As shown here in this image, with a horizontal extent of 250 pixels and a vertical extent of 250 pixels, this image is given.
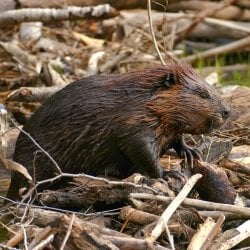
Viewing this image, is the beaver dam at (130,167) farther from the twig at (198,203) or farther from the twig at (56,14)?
the twig at (56,14)

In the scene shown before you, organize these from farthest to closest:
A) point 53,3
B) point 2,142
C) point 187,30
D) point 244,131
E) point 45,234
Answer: point 187,30, point 53,3, point 244,131, point 2,142, point 45,234

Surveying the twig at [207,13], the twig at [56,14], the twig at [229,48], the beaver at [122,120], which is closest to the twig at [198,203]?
the beaver at [122,120]

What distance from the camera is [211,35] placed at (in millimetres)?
9008

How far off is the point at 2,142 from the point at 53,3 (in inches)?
86.6

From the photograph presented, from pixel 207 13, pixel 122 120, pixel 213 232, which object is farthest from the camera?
pixel 207 13

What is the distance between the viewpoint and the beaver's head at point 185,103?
4.35 metres

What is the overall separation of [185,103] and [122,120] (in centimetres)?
31

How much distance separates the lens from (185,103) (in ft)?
14.4

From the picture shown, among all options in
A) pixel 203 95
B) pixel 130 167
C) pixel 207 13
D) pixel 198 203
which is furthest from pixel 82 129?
pixel 207 13

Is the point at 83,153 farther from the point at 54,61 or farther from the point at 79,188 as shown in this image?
the point at 54,61

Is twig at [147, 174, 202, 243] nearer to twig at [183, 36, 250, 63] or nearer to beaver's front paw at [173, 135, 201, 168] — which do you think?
beaver's front paw at [173, 135, 201, 168]

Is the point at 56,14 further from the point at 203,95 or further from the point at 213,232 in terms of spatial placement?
→ the point at 213,232

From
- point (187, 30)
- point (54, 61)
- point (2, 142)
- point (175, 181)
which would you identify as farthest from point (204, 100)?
point (187, 30)

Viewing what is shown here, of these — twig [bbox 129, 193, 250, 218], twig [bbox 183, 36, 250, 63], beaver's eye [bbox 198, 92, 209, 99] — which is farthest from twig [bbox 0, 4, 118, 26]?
twig [bbox 183, 36, 250, 63]
